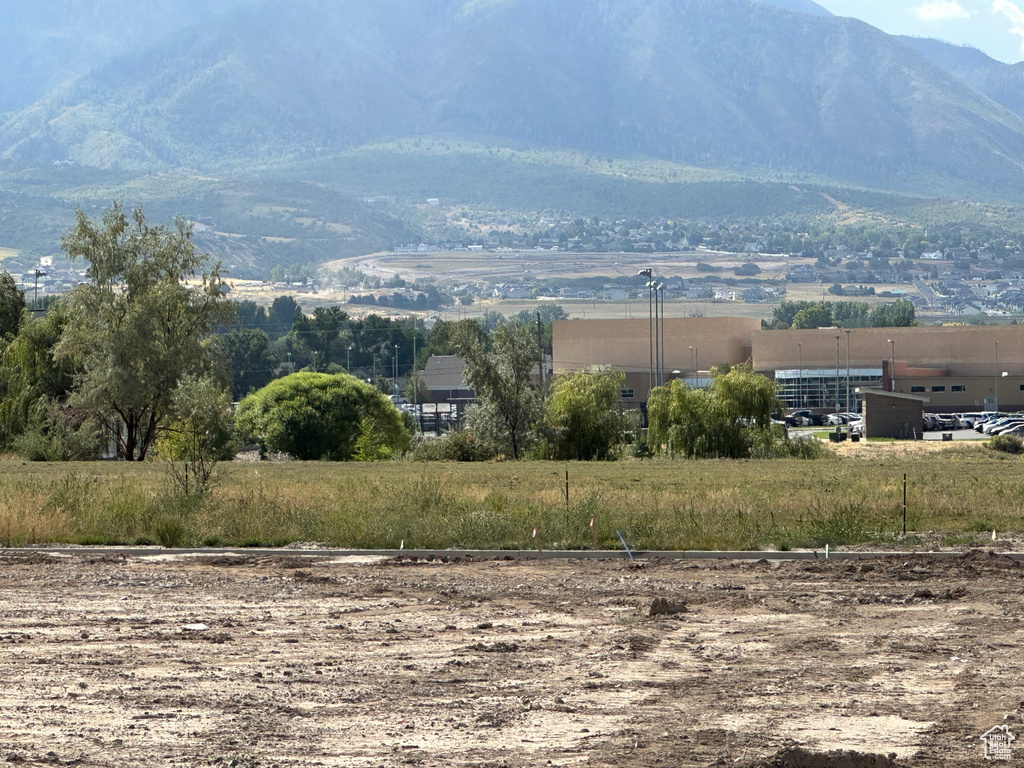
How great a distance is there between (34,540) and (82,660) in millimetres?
9809

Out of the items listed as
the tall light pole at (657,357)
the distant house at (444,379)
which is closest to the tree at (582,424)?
the tall light pole at (657,357)

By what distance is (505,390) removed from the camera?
61594 mm

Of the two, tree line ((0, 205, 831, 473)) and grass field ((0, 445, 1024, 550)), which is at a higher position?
tree line ((0, 205, 831, 473))

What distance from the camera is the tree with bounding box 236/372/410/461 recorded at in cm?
6731

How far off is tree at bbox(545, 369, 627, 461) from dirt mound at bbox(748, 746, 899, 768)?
52547 millimetres

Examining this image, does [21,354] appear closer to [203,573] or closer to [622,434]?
[622,434]

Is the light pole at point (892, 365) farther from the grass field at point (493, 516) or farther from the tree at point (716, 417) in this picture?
the grass field at point (493, 516)

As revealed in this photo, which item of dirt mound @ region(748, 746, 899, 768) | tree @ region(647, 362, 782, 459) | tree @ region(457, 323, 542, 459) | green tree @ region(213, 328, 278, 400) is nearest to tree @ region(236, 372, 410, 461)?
tree @ region(457, 323, 542, 459)

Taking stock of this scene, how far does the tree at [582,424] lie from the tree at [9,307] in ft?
87.6

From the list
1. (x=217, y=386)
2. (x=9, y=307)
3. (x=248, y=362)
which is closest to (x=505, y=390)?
(x=217, y=386)

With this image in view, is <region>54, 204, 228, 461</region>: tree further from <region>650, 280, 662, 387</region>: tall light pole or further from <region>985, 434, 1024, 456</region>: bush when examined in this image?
<region>650, 280, 662, 387</region>: tall light pole

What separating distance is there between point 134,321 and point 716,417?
28130 millimetres

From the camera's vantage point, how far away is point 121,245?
56750mm

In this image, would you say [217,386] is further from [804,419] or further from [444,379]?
[444,379]
